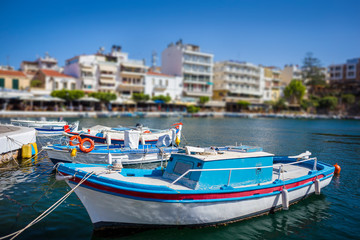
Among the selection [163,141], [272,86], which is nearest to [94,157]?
[163,141]

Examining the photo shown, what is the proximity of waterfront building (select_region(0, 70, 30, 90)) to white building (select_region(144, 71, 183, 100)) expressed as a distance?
26.4 metres

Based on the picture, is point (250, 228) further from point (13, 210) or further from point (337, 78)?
point (337, 78)

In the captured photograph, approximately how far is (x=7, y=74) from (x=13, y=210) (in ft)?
183

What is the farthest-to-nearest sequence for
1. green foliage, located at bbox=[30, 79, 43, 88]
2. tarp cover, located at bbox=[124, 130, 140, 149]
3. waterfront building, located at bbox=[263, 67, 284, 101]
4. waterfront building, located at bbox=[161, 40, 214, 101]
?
waterfront building, located at bbox=[263, 67, 284, 101], waterfront building, located at bbox=[161, 40, 214, 101], green foliage, located at bbox=[30, 79, 43, 88], tarp cover, located at bbox=[124, 130, 140, 149]

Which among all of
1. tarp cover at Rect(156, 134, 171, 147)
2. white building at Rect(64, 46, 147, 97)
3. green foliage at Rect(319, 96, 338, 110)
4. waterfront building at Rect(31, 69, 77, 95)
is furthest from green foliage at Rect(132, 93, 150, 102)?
green foliage at Rect(319, 96, 338, 110)

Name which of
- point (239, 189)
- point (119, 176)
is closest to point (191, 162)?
point (239, 189)

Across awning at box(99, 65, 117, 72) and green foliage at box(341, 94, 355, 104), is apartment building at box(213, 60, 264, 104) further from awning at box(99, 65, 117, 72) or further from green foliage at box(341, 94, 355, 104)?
awning at box(99, 65, 117, 72)

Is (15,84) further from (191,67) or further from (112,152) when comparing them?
(112,152)

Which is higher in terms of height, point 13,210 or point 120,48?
point 120,48

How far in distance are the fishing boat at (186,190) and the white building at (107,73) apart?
57580 mm

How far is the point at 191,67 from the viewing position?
78.7m

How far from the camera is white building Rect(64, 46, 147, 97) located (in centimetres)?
6406

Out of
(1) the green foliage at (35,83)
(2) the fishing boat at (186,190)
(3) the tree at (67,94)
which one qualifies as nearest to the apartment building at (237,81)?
(3) the tree at (67,94)

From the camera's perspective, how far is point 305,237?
8.82 meters
